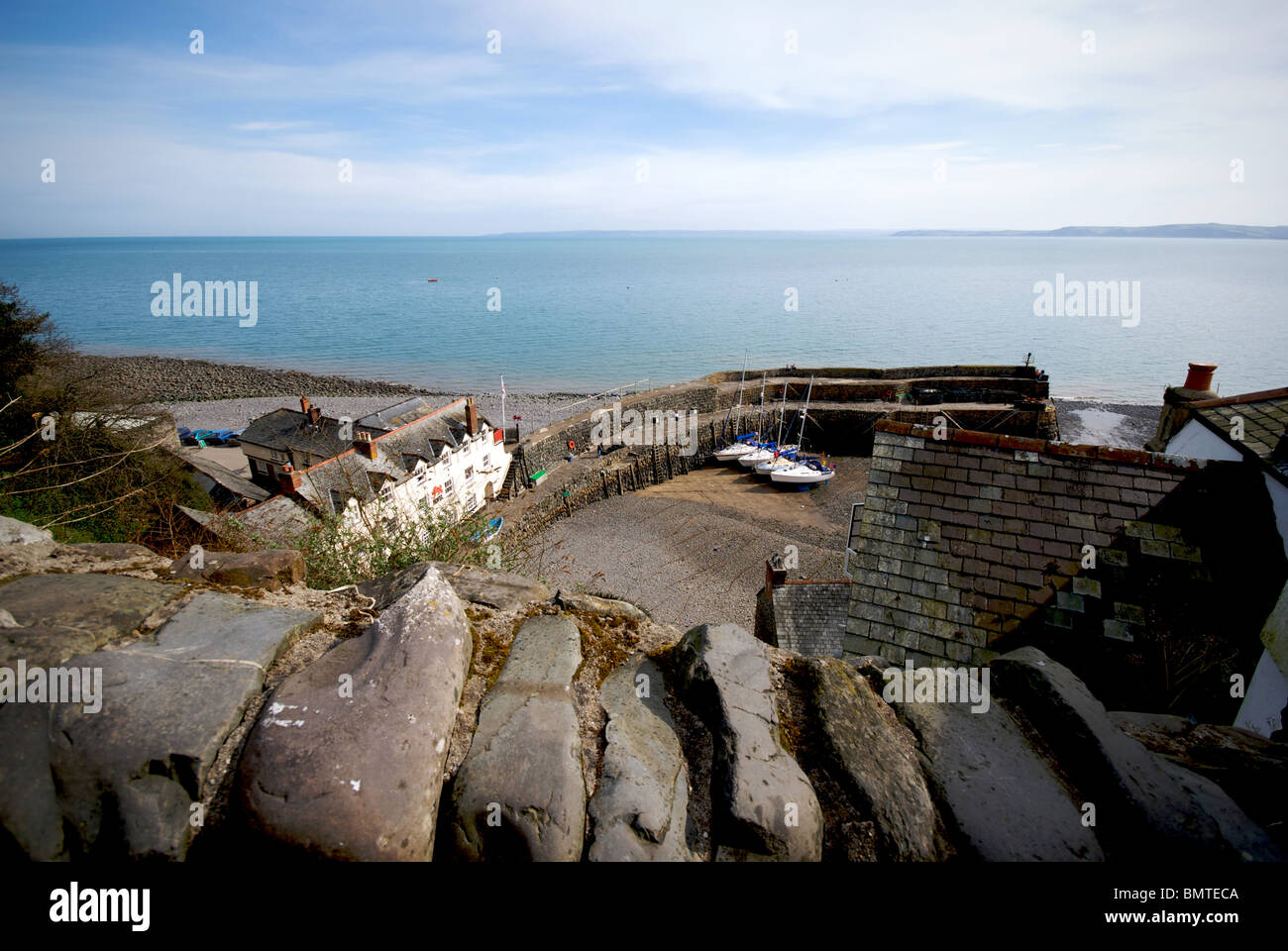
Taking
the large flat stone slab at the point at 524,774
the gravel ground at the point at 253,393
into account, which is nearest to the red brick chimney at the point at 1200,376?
the large flat stone slab at the point at 524,774

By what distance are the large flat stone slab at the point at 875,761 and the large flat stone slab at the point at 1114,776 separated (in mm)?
584

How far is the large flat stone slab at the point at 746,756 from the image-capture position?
6.07 ft

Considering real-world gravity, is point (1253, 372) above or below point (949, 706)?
above

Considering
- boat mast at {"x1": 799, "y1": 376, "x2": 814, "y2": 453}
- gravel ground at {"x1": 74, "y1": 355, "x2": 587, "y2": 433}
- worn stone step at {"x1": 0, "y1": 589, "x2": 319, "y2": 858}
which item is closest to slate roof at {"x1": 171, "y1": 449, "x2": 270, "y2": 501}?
gravel ground at {"x1": 74, "y1": 355, "x2": 587, "y2": 433}

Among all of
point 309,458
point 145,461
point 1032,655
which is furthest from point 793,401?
point 1032,655

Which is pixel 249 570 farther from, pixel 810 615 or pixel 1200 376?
pixel 1200 376

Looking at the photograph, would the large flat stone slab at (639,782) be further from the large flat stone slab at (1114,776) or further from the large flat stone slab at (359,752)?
the large flat stone slab at (1114,776)

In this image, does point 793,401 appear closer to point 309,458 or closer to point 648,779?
point 309,458

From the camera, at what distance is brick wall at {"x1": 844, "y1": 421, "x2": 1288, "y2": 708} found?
19.5 ft

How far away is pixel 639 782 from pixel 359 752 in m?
0.86
